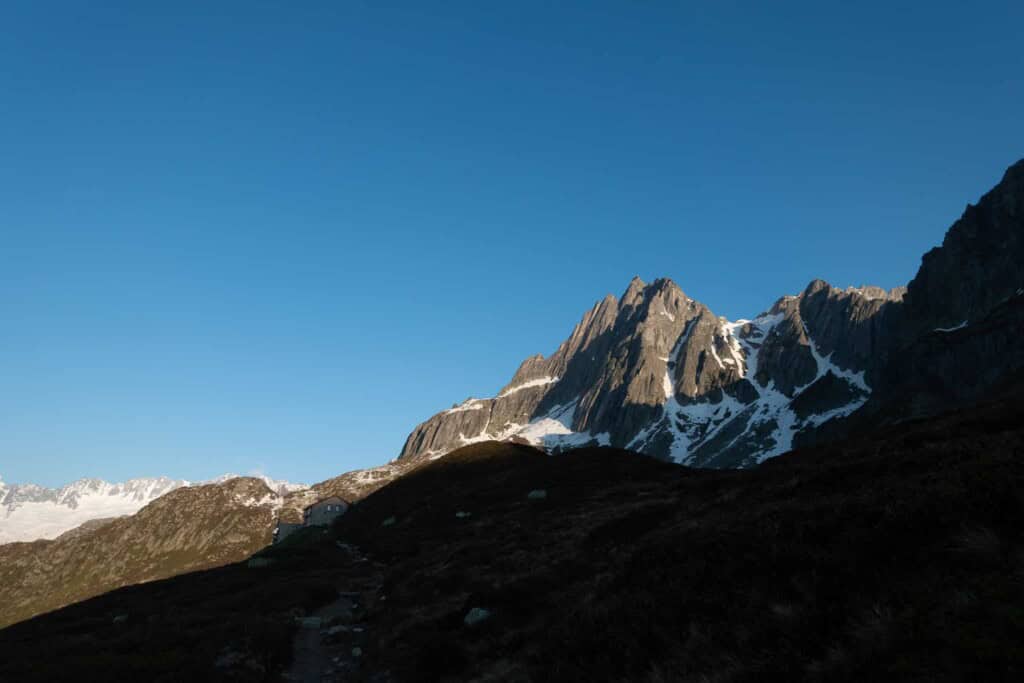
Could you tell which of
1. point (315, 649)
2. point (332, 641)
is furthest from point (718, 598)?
point (332, 641)

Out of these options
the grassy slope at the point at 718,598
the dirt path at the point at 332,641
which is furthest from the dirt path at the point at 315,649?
the grassy slope at the point at 718,598

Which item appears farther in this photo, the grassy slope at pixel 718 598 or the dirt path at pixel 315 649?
the dirt path at pixel 315 649

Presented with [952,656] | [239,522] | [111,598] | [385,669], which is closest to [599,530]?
[385,669]

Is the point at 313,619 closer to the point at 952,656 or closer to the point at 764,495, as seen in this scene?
the point at 764,495

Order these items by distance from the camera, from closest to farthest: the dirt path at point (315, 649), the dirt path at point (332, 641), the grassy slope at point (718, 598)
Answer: the grassy slope at point (718, 598)
the dirt path at point (315, 649)
the dirt path at point (332, 641)

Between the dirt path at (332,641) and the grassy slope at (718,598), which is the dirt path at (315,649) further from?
the grassy slope at (718,598)

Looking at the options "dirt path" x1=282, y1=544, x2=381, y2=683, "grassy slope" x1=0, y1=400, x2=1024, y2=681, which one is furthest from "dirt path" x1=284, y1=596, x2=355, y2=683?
"grassy slope" x1=0, y1=400, x2=1024, y2=681

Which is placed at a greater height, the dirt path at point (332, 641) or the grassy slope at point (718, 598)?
→ the grassy slope at point (718, 598)

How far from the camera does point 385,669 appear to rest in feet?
56.1

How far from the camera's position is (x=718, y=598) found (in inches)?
430

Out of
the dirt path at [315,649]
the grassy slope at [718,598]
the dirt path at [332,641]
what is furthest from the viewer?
the dirt path at [332,641]

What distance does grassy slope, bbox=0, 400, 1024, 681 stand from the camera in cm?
729

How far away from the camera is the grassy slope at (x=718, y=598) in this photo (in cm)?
729

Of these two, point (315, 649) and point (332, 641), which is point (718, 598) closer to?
point (315, 649)
